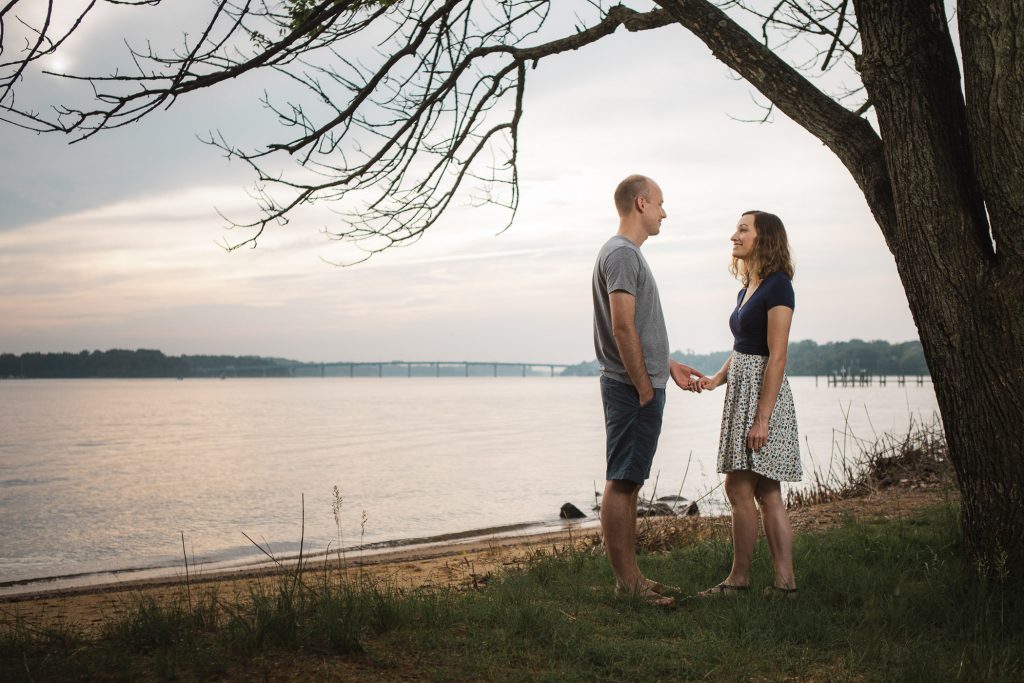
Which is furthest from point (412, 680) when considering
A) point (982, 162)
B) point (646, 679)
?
point (982, 162)

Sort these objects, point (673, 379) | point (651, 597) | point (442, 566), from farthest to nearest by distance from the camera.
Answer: point (442, 566) < point (651, 597) < point (673, 379)

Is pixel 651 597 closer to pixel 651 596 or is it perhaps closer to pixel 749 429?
pixel 651 596

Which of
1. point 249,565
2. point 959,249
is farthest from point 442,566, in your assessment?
point 959,249

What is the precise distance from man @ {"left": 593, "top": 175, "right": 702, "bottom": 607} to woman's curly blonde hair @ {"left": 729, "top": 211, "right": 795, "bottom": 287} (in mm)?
577

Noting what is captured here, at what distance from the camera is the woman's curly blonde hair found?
4.66m

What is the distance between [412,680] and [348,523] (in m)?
12.7

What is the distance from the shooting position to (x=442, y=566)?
28.1 feet

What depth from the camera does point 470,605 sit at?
4.59 m

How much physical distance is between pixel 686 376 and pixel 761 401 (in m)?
0.57

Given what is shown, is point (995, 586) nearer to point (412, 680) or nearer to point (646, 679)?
point (646, 679)

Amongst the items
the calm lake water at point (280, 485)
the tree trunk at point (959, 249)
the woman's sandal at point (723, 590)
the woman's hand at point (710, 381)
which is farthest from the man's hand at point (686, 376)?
the calm lake water at point (280, 485)

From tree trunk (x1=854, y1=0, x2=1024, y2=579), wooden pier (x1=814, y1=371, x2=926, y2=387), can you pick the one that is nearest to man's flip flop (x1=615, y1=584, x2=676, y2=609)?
tree trunk (x1=854, y1=0, x2=1024, y2=579)

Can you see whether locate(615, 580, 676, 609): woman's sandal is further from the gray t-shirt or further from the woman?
the gray t-shirt

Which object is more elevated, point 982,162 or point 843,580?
point 982,162
